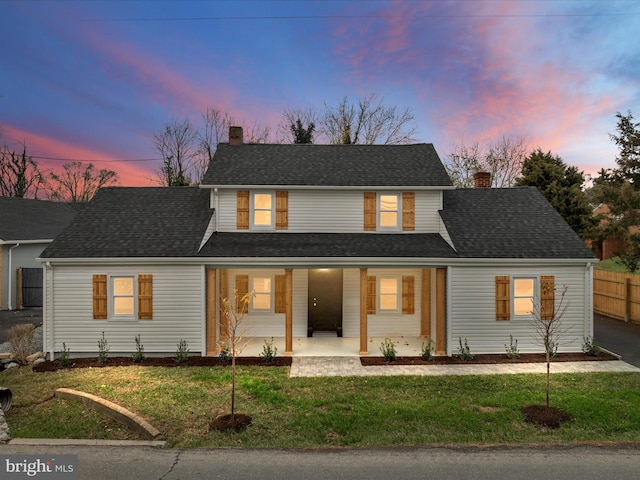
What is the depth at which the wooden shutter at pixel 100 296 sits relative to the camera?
36.1ft

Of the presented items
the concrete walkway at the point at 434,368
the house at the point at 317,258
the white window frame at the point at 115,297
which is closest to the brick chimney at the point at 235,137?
the house at the point at 317,258

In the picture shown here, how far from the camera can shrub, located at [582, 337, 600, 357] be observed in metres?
10.9

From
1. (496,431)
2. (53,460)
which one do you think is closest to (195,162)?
(53,460)

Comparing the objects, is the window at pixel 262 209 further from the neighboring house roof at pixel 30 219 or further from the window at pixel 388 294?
the neighboring house roof at pixel 30 219

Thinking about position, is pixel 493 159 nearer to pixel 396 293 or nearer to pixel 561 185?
pixel 561 185

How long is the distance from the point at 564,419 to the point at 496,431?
1589 millimetres

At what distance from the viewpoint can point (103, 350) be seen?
1088 cm

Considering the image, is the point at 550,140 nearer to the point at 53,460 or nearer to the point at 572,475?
the point at 572,475

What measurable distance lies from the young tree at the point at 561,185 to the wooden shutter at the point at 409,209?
15.1m

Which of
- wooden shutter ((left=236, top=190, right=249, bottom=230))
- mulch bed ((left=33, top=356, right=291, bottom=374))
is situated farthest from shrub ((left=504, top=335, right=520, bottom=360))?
wooden shutter ((left=236, top=190, right=249, bottom=230))

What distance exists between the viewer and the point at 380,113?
1171 inches

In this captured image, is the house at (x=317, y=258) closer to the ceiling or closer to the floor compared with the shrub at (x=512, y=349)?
closer to the ceiling

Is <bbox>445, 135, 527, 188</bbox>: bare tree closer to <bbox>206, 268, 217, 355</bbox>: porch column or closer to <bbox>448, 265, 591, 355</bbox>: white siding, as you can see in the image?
<bbox>448, 265, 591, 355</bbox>: white siding

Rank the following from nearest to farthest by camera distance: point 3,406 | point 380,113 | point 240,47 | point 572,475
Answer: point 572,475, point 3,406, point 240,47, point 380,113
